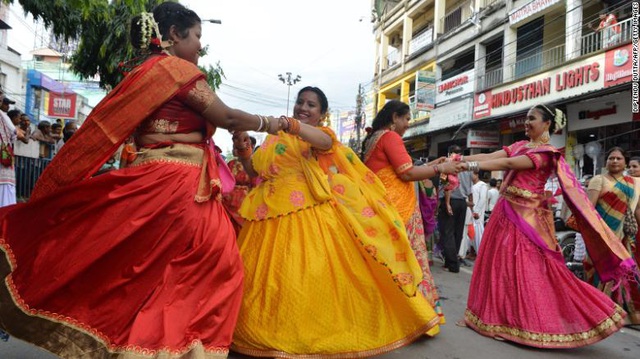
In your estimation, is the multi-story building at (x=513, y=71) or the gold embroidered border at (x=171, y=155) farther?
the multi-story building at (x=513, y=71)

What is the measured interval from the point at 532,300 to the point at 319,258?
180cm

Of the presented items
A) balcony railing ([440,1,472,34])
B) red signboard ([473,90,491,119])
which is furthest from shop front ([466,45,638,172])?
balcony railing ([440,1,472,34])

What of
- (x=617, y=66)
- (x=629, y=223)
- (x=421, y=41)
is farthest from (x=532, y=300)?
(x=421, y=41)

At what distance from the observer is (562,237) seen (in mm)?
7637

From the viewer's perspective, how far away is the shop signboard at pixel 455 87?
61.3 ft

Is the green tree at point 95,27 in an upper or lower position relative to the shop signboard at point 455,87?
lower

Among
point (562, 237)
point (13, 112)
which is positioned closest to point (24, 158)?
point (13, 112)

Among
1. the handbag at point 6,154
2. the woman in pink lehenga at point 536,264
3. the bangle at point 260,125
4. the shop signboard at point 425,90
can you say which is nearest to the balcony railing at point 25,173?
the handbag at point 6,154

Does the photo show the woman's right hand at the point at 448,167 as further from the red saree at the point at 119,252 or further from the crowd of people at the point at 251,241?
the red saree at the point at 119,252

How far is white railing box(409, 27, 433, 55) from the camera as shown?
23.6 metres

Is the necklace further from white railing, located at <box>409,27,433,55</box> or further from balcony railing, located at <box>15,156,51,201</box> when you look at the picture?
white railing, located at <box>409,27,433,55</box>

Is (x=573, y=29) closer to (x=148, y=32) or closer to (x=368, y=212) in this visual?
(x=368, y=212)

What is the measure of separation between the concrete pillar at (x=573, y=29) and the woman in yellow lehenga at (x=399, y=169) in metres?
11.9

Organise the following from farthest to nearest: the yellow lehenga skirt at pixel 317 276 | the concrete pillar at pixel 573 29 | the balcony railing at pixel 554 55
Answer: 1. the concrete pillar at pixel 573 29
2. the balcony railing at pixel 554 55
3. the yellow lehenga skirt at pixel 317 276
